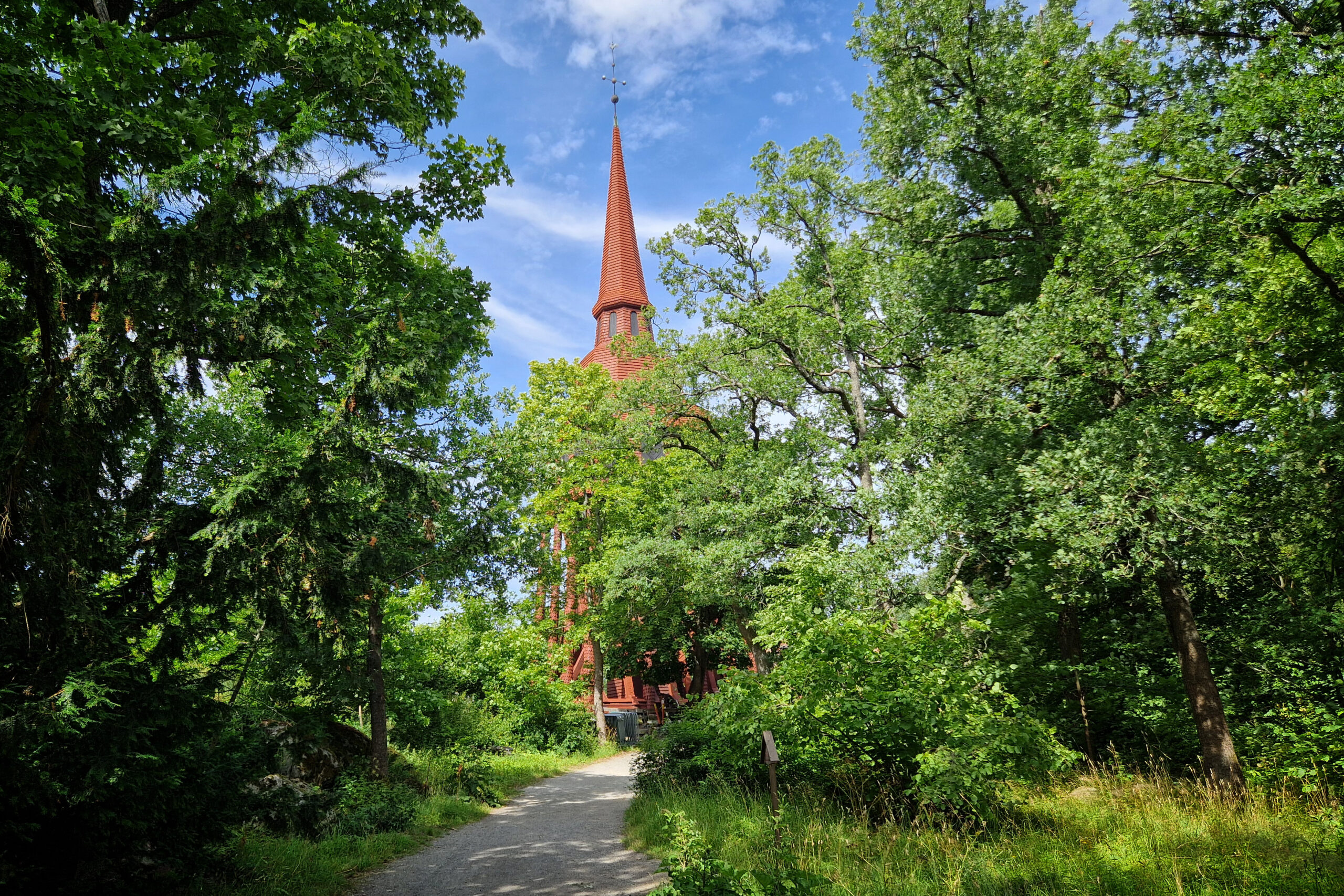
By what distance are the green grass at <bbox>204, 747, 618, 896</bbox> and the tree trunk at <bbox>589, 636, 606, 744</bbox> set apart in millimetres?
12398

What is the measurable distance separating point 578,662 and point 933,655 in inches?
1078

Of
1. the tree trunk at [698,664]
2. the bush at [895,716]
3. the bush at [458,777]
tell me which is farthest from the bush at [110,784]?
the tree trunk at [698,664]

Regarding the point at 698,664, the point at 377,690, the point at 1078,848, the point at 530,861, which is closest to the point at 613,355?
the point at 698,664

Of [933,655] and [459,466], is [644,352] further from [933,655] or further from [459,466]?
[933,655]

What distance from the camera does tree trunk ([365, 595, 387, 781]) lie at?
11.3 m

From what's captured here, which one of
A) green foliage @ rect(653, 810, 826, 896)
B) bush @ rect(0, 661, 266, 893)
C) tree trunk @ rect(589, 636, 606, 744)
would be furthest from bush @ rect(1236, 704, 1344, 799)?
tree trunk @ rect(589, 636, 606, 744)

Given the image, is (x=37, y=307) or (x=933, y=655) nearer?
(x=37, y=307)

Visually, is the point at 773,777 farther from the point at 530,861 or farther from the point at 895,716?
the point at 530,861

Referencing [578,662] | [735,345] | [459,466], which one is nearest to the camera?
[459,466]

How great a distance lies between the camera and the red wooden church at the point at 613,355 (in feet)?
86.0

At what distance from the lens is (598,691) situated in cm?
2422

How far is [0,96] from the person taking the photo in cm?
385

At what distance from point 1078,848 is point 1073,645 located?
749cm

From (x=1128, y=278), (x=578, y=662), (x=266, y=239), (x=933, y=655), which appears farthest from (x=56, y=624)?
(x=578, y=662)
